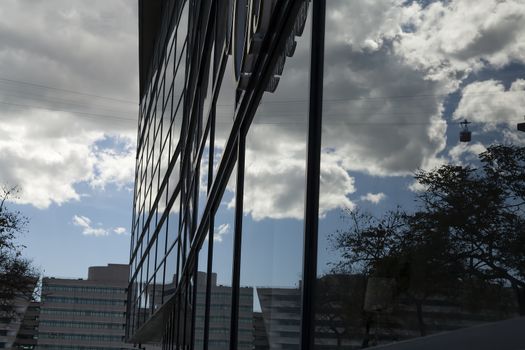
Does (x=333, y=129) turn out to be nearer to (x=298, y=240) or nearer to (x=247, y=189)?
(x=298, y=240)

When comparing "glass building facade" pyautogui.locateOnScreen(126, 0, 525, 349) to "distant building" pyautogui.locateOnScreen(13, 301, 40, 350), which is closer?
"glass building facade" pyautogui.locateOnScreen(126, 0, 525, 349)

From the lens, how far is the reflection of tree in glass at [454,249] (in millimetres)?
1696

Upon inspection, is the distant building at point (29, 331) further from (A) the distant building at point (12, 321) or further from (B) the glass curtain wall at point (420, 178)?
(B) the glass curtain wall at point (420, 178)

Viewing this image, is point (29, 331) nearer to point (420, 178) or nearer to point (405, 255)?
point (405, 255)

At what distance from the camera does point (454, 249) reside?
6.42ft

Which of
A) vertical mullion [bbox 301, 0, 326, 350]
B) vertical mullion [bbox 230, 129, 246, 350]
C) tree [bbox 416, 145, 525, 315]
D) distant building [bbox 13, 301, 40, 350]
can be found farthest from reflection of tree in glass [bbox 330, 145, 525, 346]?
distant building [bbox 13, 301, 40, 350]

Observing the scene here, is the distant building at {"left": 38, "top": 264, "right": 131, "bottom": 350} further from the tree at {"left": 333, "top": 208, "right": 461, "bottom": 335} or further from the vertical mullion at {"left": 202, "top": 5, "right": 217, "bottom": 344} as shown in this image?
the tree at {"left": 333, "top": 208, "right": 461, "bottom": 335}

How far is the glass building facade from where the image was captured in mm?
1779

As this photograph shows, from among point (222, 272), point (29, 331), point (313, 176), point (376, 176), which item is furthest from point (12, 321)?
point (376, 176)

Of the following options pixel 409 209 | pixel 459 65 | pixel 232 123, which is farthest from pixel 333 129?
pixel 232 123

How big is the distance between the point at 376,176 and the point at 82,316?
48.3m

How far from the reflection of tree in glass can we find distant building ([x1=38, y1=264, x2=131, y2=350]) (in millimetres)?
41109

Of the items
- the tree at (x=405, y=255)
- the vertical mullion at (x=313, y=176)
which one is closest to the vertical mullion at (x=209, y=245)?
the vertical mullion at (x=313, y=176)

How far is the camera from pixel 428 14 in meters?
2.25
